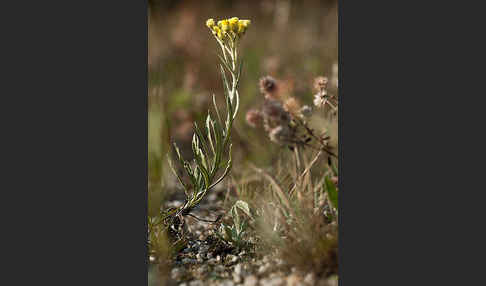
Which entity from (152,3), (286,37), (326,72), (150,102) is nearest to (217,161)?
(150,102)

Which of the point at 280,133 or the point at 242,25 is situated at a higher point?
the point at 242,25

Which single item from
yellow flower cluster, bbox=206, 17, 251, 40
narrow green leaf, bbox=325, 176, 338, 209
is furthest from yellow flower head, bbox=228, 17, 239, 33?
narrow green leaf, bbox=325, 176, 338, 209

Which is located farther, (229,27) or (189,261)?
(189,261)

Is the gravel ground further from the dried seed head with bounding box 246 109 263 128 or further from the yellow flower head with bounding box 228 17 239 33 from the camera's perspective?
the yellow flower head with bounding box 228 17 239 33

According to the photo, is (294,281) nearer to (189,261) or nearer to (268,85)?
(189,261)

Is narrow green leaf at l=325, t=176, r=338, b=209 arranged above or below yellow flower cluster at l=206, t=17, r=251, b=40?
below

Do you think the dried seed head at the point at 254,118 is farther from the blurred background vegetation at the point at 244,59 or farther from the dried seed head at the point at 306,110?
the blurred background vegetation at the point at 244,59

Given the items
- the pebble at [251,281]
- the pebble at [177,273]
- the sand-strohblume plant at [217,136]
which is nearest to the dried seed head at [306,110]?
the sand-strohblume plant at [217,136]

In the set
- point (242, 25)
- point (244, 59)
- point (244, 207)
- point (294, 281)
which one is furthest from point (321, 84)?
point (244, 59)
